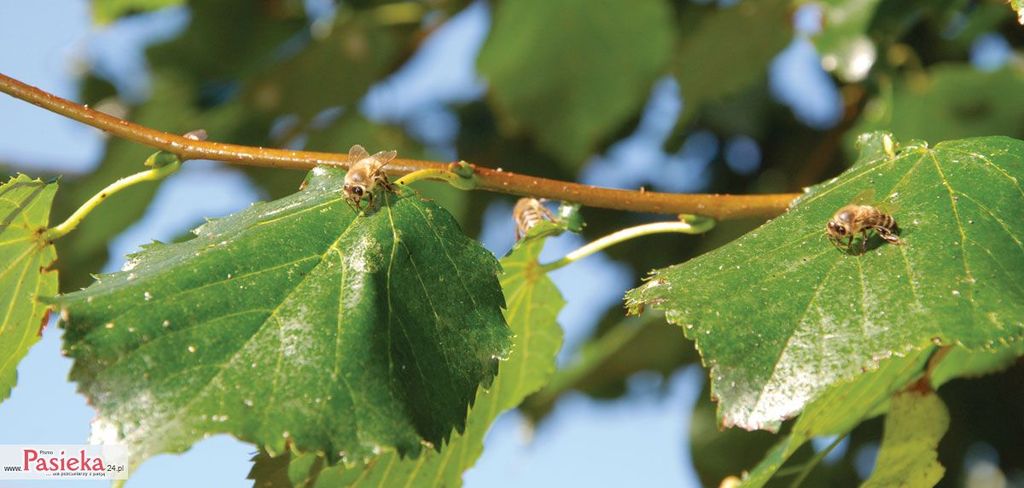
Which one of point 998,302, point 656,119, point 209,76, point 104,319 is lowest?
point 998,302


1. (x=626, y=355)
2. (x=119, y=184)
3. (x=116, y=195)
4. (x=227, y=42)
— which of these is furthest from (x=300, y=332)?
(x=227, y=42)

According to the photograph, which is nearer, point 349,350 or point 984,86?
point 349,350

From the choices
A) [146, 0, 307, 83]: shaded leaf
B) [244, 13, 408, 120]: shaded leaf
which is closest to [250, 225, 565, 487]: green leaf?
[244, 13, 408, 120]: shaded leaf

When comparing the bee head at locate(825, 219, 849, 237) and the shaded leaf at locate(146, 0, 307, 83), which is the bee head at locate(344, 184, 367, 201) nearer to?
the bee head at locate(825, 219, 849, 237)

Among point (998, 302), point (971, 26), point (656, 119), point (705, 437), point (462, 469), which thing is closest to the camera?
point (998, 302)

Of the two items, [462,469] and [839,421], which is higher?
[462,469]

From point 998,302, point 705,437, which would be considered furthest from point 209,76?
point 998,302

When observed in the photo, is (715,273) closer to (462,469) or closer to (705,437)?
(462,469)
